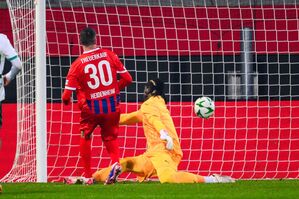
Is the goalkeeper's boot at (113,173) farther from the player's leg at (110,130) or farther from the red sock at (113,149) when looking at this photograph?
the player's leg at (110,130)

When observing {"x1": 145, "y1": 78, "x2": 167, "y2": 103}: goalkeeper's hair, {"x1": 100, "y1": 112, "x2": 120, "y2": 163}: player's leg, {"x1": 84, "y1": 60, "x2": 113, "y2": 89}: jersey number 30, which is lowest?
{"x1": 100, "y1": 112, "x2": 120, "y2": 163}: player's leg

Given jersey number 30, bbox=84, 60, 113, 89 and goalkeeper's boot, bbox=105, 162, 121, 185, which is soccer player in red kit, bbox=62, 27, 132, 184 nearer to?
jersey number 30, bbox=84, 60, 113, 89

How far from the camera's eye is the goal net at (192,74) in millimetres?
14688

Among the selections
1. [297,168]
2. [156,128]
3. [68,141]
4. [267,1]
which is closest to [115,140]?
[156,128]

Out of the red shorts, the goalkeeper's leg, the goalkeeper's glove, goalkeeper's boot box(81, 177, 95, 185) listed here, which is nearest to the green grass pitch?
goalkeeper's boot box(81, 177, 95, 185)

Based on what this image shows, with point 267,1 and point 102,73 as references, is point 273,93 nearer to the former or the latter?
point 267,1

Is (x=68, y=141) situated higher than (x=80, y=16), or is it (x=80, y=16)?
(x=80, y=16)

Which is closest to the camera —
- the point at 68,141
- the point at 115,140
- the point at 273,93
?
the point at 115,140

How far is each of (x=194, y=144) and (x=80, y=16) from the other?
260 centimetres

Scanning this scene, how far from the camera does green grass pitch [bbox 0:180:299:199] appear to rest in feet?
31.0

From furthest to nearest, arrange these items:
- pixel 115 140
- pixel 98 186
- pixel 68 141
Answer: pixel 68 141 → pixel 115 140 → pixel 98 186

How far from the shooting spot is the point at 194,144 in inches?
595

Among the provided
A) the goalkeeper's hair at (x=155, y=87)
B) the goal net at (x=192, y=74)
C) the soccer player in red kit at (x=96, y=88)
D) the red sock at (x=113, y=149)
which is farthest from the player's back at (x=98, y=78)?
the goal net at (x=192, y=74)

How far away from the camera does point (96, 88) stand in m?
11.5
